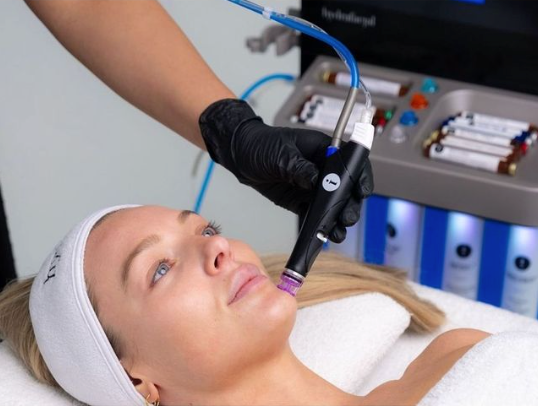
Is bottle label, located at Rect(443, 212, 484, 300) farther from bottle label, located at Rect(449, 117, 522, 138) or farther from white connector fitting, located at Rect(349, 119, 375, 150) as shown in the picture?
white connector fitting, located at Rect(349, 119, 375, 150)

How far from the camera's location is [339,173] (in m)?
1.40

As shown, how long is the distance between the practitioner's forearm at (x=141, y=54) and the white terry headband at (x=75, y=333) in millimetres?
345

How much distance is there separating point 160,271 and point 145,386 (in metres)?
0.19

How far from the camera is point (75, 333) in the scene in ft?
4.69

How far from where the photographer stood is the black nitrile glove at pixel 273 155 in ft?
4.79

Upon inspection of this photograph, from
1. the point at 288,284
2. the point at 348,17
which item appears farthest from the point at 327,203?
the point at 348,17

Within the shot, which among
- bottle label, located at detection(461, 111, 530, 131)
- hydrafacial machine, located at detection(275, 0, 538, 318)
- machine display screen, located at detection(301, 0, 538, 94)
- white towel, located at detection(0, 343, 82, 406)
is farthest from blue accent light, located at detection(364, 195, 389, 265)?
white towel, located at detection(0, 343, 82, 406)

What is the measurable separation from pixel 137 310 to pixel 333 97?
0.94 meters

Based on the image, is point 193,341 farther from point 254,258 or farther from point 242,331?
point 254,258

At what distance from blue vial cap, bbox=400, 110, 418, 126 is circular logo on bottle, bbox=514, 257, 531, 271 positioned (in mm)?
381

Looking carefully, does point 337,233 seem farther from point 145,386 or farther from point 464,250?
point 464,250

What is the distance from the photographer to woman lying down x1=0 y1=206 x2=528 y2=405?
1372 millimetres

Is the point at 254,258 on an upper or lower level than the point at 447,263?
upper

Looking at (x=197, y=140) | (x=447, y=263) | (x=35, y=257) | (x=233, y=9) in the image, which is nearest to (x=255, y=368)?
(x=197, y=140)
